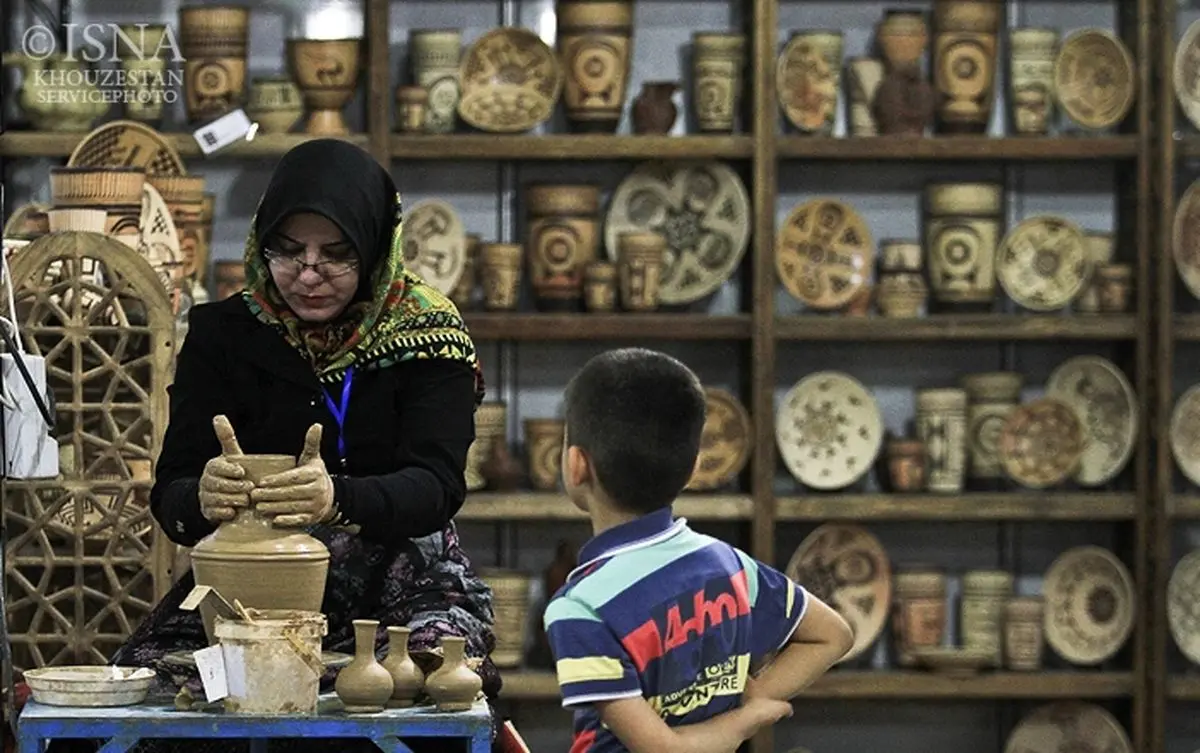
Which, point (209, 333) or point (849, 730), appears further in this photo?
point (849, 730)

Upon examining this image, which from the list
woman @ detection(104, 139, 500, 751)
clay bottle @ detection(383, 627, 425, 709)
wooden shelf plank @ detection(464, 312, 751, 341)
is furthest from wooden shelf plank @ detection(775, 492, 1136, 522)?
clay bottle @ detection(383, 627, 425, 709)

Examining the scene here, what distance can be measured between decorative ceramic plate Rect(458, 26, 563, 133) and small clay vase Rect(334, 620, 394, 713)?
2763 millimetres

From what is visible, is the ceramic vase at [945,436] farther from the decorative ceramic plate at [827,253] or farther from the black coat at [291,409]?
the black coat at [291,409]

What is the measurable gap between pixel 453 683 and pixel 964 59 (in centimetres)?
317

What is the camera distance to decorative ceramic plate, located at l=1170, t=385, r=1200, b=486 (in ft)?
18.0

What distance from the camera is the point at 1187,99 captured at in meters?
5.45

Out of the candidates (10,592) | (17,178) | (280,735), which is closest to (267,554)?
(280,735)

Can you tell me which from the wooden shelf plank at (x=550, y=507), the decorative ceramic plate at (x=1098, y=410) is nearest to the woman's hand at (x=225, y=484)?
the wooden shelf plank at (x=550, y=507)

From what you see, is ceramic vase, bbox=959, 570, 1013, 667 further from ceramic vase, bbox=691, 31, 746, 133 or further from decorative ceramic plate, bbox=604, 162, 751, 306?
ceramic vase, bbox=691, 31, 746, 133

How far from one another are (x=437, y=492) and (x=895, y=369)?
2619mm

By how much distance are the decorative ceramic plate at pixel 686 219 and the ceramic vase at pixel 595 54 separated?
8.1 inches

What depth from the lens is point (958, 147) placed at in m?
5.42

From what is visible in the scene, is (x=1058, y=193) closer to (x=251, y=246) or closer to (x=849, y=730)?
(x=849, y=730)

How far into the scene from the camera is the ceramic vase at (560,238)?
537cm
